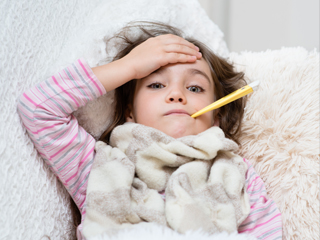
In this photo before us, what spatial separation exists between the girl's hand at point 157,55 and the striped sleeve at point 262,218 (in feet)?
1.23

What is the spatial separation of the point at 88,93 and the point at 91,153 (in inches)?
5.8

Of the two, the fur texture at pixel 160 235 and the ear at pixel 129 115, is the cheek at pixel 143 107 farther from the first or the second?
the fur texture at pixel 160 235

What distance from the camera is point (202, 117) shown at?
846 millimetres

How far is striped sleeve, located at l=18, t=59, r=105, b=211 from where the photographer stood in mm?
655

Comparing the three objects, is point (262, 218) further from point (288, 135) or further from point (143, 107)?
point (143, 107)

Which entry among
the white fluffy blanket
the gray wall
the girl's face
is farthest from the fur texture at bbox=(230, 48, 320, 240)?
the gray wall

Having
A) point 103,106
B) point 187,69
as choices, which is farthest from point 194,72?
point 103,106

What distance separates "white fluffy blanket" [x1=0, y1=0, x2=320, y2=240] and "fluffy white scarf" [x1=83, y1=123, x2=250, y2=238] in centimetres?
9

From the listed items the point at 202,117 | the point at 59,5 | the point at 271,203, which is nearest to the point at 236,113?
the point at 202,117

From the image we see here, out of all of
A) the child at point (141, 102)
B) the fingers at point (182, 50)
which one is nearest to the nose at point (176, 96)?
the child at point (141, 102)

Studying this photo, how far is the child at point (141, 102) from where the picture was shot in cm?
68

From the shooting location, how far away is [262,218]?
0.77 metres

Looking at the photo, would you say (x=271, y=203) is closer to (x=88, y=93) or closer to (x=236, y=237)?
(x=236, y=237)

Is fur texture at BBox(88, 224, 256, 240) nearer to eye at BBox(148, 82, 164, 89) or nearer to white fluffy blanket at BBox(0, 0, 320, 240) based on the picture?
white fluffy blanket at BBox(0, 0, 320, 240)
